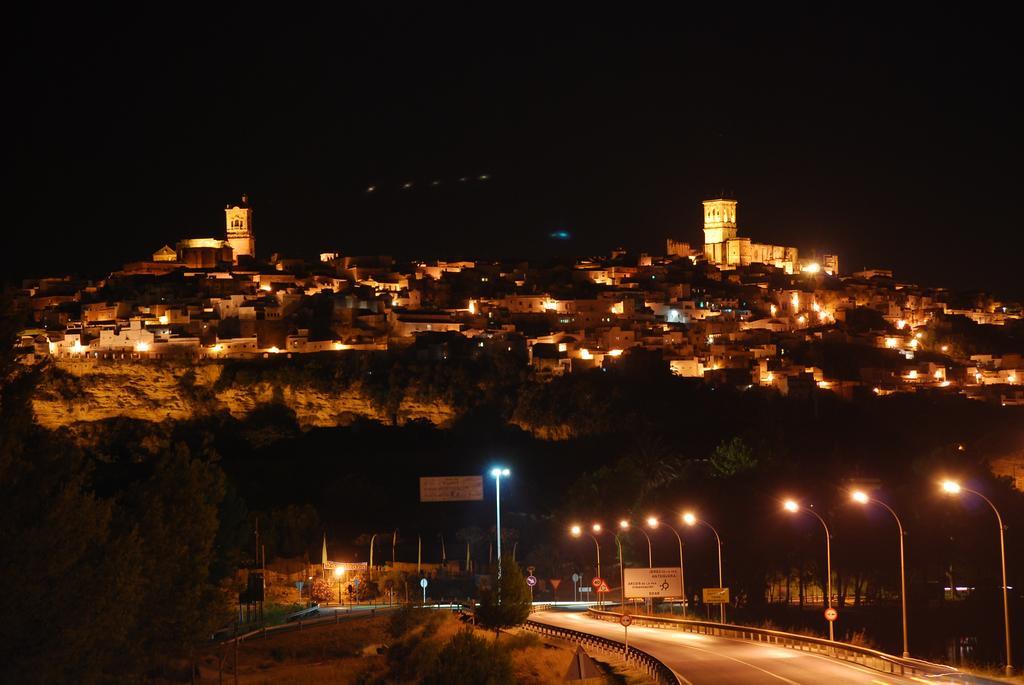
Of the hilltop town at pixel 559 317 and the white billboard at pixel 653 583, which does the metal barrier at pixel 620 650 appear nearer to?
the white billboard at pixel 653 583

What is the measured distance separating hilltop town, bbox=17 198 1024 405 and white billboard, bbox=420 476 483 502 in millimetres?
36129

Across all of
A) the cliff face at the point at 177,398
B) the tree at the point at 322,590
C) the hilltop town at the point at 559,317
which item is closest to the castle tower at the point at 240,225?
the hilltop town at the point at 559,317

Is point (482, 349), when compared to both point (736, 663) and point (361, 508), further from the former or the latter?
point (736, 663)

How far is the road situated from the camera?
24.6 m

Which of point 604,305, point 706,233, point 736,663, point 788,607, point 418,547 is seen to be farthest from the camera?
point 706,233

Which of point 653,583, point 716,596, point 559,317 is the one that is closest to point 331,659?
point 653,583

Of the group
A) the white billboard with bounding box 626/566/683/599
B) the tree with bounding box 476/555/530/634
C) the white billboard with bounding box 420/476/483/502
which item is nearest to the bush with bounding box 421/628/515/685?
the tree with bounding box 476/555/530/634

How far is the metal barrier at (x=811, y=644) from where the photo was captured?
24906mm

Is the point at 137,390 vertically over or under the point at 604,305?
under

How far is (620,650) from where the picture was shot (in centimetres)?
3066

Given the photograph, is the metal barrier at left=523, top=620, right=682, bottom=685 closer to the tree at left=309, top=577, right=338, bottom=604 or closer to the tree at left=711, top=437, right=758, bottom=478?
the tree at left=309, top=577, right=338, bottom=604

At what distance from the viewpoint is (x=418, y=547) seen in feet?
221

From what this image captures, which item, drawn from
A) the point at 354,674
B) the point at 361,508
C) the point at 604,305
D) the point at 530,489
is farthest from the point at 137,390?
the point at 354,674

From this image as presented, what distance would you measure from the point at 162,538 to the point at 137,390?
214 ft
